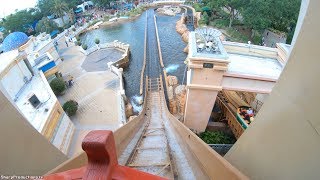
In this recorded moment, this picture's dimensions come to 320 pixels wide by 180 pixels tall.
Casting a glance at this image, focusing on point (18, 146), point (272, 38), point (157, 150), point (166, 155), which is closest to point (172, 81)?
point (272, 38)

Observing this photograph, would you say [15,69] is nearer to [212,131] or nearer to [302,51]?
[212,131]

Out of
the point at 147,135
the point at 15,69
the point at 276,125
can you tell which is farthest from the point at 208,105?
the point at 15,69

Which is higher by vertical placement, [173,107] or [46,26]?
[46,26]

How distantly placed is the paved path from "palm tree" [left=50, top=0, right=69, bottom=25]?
717 inches

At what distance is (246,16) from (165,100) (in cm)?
1707

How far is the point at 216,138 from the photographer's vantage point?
16.5 m

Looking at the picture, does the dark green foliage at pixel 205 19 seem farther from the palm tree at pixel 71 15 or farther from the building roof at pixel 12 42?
the palm tree at pixel 71 15

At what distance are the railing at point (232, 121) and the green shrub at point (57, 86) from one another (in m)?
16.4

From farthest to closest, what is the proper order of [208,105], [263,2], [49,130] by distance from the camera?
[263,2]
[208,105]
[49,130]

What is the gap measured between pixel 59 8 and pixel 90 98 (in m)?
30.9

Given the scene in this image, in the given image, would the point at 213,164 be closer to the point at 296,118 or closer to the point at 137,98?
the point at 296,118

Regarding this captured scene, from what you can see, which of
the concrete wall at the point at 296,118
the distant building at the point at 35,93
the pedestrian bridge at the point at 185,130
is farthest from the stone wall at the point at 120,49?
the concrete wall at the point at 296,118

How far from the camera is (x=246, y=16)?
95.5ft

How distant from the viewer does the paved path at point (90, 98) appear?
19672 millimetres
